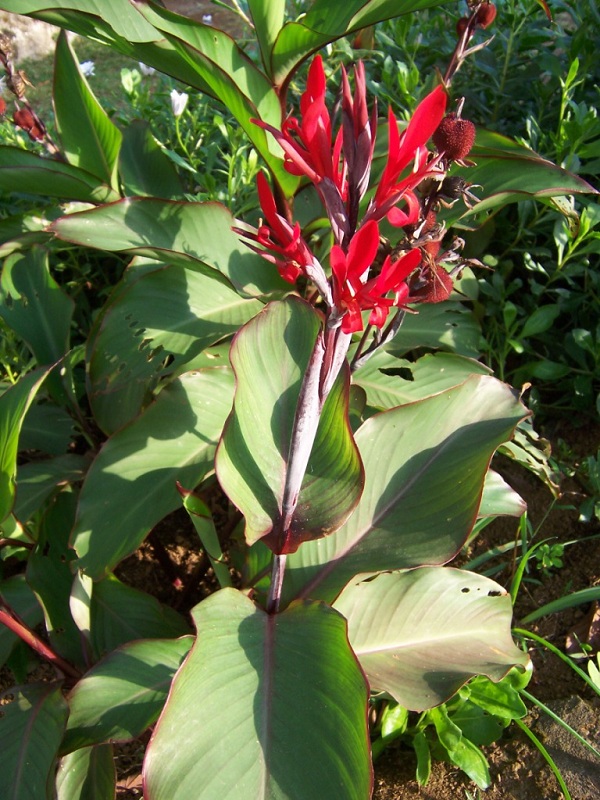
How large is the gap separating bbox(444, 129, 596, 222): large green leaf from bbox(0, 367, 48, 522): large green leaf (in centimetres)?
74

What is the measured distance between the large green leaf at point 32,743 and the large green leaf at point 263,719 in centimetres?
26

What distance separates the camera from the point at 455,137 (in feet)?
2.68

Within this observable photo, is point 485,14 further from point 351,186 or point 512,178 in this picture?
point 351,186

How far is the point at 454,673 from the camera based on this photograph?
98cm

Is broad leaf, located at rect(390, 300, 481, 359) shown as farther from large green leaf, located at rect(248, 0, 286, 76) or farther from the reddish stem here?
the reddish stem

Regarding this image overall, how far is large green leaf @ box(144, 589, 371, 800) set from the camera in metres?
0.79

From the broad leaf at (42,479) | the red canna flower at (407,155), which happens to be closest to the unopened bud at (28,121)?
the broad leaf at (42,479)

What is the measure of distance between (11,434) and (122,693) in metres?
0.41

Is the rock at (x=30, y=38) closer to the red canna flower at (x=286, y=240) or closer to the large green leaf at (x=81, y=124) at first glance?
the large green leaf at (x=81, y=124)

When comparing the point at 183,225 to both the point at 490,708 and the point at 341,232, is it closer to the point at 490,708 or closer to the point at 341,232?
the point at 341,232

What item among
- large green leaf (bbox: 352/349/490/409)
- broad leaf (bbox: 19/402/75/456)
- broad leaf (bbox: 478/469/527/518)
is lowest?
broad leaf (bbox: 19/402/75/456)

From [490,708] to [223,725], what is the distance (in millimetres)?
533

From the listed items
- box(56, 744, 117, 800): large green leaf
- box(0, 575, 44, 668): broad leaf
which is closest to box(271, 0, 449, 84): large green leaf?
box(0, 575, 44, 668): broad leaf

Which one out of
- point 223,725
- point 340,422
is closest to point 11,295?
point 340,422
